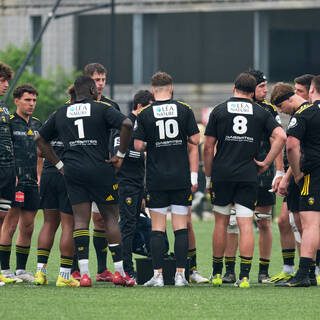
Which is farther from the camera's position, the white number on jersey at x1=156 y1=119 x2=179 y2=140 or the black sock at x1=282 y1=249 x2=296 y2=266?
the black sock at x1=282 y1=249 x2=296 y2=266

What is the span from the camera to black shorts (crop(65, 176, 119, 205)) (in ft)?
36.6

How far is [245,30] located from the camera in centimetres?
4869

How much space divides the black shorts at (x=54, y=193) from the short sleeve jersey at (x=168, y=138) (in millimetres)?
957

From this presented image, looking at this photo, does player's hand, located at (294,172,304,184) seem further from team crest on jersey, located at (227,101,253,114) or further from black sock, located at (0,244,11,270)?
black sock, located at (0,244,11,270)

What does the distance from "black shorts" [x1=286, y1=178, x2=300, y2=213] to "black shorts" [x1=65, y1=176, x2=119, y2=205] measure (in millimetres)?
2075

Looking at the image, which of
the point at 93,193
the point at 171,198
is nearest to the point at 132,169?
the point at 171,198

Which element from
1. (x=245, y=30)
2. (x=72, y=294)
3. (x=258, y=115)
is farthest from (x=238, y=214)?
(x=245, y=30)

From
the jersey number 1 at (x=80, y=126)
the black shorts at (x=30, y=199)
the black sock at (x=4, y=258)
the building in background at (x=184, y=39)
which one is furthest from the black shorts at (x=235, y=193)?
the building in background at (x=184, y=39)

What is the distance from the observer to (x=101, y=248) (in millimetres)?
12492

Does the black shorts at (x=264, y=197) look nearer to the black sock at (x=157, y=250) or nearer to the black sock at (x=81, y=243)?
the black sock at (x=157, y=250)

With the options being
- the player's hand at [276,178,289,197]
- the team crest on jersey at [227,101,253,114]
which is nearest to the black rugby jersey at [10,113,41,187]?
the team crest on jersey at [227,101,253,114]

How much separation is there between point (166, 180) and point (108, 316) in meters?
2.83

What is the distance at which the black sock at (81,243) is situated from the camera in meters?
11.0

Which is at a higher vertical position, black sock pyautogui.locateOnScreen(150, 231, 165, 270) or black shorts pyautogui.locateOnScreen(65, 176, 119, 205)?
black shorts pyautogui.locateOnScreen(65, 176, 119, 205)
